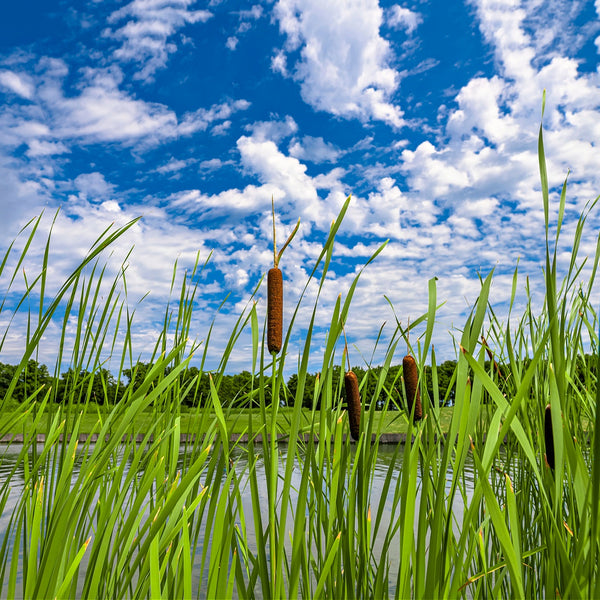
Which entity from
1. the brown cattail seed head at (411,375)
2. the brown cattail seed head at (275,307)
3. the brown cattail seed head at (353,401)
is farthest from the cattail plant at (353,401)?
the brown cattail seed head at (275,307)

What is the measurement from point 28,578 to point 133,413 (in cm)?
46

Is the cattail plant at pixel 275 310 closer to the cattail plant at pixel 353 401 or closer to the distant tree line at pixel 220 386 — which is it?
the distant tree line at pixel 220 386

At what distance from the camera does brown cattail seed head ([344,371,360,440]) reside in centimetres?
99

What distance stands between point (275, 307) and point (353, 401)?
292mm

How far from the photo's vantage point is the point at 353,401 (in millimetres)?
1001

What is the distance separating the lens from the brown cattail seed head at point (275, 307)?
2.71ft

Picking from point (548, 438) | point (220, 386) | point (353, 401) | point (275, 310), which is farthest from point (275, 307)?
point (548, 438)

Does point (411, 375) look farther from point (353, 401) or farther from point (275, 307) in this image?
point (275, 307)

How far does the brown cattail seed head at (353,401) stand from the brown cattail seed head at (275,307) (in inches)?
8.5

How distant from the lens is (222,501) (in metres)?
0.79

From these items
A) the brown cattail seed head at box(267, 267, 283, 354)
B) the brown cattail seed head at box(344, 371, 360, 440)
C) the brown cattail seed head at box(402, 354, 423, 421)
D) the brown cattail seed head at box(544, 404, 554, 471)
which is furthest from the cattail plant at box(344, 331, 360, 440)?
the brown cattail seed head at box(544, 404, 554, 471)

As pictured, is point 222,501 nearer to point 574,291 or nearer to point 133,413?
point 133,413

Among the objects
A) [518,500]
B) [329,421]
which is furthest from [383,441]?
[329,421]

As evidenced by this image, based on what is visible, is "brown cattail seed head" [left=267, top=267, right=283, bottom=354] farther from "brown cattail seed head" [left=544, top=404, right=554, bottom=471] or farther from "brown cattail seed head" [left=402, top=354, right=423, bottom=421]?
"brown cattail seed head" [left=544, top=404, right=554, bottom=471]
